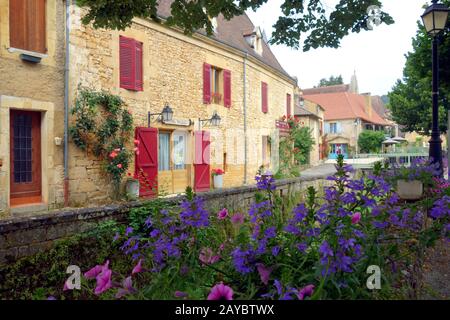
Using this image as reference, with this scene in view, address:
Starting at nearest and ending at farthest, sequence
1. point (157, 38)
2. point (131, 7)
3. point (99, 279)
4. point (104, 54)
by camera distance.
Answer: point (99, 279), point (131, 7), point (104, 54), point (157, 38)

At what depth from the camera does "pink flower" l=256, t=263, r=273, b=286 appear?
6.65ft

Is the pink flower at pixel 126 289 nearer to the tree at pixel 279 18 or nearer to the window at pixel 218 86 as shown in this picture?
the tree at pixel 279 18

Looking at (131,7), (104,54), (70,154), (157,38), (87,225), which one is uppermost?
(157,38)

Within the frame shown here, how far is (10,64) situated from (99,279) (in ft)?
23.6

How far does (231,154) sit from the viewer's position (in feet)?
49.1

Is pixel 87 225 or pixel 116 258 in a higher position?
pixel 87 225

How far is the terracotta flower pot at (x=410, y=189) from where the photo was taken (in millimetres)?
5832

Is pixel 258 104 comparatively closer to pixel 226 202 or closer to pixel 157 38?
pixel 157 38

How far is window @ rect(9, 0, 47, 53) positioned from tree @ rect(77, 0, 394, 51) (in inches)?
173

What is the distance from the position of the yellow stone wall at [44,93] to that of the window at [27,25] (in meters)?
0.12

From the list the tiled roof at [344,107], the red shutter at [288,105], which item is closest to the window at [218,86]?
the red shutter at [288,105]

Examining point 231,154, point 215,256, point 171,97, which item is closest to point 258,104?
point 231,154

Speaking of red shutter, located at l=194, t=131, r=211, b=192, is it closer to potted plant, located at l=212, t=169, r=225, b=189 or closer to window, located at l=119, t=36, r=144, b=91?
potted plant, located at l=212, t=169, r=225, b=189

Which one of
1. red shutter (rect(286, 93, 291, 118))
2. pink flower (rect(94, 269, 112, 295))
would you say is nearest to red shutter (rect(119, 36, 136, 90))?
pink flower (rect(94, 269, 112, 295))
